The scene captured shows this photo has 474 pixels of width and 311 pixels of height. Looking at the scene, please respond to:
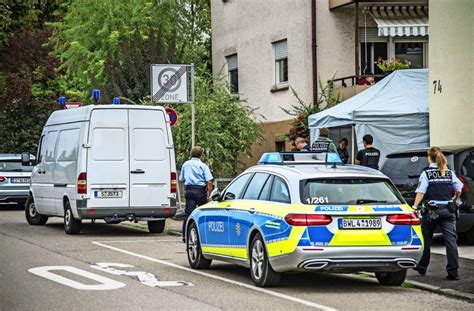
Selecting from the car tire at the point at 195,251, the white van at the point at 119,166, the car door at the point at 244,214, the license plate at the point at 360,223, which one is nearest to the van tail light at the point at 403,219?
the license plate at the point at 360,223

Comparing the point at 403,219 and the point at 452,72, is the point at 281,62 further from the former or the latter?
→ the point at 403,219

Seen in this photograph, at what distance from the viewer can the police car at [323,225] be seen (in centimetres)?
1319

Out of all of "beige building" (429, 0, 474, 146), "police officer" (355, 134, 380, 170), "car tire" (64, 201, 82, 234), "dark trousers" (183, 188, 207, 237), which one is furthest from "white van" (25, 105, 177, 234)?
"beige building" (429, 0, 474, 146)

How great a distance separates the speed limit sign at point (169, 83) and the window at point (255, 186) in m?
10.6

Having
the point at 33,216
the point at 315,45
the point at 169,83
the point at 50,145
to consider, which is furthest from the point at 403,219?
the point at 315,45

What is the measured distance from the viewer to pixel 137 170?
22.8 m

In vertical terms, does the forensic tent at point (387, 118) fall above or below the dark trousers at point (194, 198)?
above

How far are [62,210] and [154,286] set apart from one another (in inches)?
398

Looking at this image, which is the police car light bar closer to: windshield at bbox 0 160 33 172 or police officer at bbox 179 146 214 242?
police officer at bbox 179 146 214 242

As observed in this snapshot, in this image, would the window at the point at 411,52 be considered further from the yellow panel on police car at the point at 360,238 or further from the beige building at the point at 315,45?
the yellow panel on police car at the point at 360,238

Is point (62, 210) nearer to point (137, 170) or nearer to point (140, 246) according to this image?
point (137, 170)

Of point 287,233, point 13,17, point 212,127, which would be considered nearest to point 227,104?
point 212,127

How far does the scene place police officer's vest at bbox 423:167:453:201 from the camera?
14.8 meters

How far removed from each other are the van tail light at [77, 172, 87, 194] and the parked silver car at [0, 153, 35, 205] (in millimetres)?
11361
